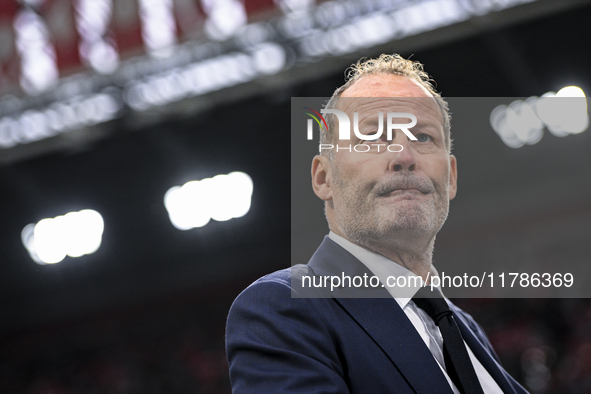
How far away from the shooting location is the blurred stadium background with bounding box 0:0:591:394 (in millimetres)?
4797

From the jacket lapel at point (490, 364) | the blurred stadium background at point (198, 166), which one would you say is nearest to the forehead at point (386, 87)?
the jacket lapel at point (490, 364)

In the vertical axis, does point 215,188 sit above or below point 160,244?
above

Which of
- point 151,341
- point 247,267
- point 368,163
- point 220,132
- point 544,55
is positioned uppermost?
point 544,55

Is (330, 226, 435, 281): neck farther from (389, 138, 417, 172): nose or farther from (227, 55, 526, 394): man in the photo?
(389, 138, 417, 172): nose

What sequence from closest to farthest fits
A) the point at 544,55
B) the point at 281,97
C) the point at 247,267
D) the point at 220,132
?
the point at 544,55
the point at 281,97
the point at 220,132
the point at 247,267

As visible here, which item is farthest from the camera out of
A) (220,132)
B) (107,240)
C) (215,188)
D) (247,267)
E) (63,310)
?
(63,310)

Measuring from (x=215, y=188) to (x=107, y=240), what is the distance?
77.0 inches

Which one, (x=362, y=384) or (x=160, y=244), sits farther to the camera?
(x=160, y=244)

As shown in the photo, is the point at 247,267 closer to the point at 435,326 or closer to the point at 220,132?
the point at 220,132

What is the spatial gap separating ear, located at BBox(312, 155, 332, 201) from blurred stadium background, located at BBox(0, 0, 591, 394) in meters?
2.74

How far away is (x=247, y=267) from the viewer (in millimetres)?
9148

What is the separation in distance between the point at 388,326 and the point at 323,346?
11 centimetres

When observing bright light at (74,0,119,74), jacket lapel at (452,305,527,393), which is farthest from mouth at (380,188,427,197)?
bright light at (74,0,119,74)

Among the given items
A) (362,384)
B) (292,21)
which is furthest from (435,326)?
(292,21)
